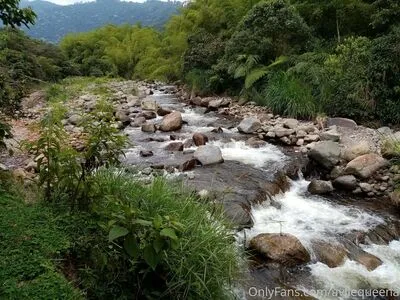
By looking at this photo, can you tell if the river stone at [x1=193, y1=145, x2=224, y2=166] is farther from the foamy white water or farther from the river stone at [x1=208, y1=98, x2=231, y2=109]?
the river stone at [x1=208, y1=98, x2=231, y2=109]

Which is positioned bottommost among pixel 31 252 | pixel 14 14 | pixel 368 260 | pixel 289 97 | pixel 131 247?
pixel 368 260

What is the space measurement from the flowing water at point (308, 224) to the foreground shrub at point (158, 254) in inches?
36.0

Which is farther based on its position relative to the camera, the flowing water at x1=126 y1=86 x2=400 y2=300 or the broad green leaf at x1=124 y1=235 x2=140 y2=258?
the flowing water at x1=126 y1=86 x2=400 y2=300

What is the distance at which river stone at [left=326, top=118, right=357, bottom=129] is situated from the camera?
8883mm

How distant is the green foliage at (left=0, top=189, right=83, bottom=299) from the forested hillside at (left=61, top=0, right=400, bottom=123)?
821cm

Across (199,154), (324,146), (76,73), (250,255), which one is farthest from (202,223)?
(76,73)

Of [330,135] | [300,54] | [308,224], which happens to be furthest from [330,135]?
[300,54]

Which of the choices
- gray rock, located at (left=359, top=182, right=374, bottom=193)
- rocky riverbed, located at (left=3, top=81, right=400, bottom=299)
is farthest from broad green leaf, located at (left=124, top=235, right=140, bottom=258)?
gray rock, located at (left=359, top=182, right=374, bottom=193)

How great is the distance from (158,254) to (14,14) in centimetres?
226

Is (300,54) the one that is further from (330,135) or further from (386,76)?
(330,135)

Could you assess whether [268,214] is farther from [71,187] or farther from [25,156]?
[25,156]

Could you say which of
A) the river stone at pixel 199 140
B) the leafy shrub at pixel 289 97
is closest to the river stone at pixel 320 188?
the river stone at pixel 199 140

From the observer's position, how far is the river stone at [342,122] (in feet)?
29.1

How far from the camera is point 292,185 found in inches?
262
